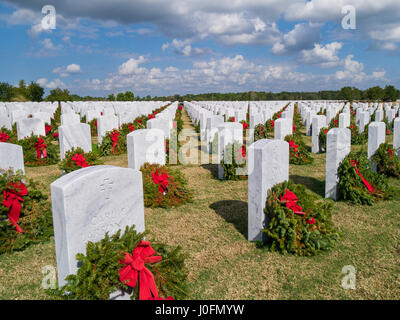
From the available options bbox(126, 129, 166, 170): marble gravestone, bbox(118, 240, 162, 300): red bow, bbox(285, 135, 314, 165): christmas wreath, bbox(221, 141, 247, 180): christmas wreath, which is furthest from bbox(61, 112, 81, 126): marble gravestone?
bbox(118, 240, 162, 300): red bow

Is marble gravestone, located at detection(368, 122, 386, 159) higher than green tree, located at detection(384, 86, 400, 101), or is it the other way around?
green tree, located at detection(384, 86, 400, 101)

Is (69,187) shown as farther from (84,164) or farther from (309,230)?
(84,164)

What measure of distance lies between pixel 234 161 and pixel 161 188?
2515mm

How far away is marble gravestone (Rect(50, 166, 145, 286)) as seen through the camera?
2.73 m

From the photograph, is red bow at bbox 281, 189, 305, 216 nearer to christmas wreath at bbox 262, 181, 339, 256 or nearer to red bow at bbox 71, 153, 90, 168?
christmas wreath at bbox 262, 181, 339, 256

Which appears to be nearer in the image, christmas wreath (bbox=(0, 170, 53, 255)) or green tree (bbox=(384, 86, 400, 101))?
christmas wreath (bbox=(0, 170, 53, 255))

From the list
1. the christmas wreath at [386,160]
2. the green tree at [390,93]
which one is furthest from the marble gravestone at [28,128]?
the green tree at [390,93]

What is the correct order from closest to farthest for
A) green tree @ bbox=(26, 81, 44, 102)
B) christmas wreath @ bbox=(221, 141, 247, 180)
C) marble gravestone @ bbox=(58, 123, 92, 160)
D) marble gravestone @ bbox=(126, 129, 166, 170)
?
1. marble gravestone @ bbox=(126, 129, 166, 170)
2. marble gravestone @ bbox=(58, 123, 92, 160)
3. christmas wreath @ bbox=(221, 141, 247, 180)
4. green tree @ bbox=(26, 81, 44, 102)

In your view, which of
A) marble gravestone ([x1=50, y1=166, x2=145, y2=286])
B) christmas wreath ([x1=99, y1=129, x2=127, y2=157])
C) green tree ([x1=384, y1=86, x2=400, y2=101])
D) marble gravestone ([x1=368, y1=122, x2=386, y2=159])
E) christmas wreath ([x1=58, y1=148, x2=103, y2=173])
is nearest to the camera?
marble gravestone ([x1=50, y1=166, x2=145, y2=286])

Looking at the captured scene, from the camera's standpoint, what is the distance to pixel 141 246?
124 inches

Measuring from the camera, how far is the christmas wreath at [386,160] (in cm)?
772

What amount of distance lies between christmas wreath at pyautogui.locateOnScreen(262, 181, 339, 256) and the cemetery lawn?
0.48 ft
